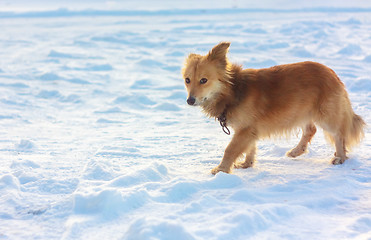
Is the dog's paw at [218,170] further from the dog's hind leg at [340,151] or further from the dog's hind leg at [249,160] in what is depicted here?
the dog's hind leg at [340,151]

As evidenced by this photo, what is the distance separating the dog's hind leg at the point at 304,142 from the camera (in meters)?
4.27

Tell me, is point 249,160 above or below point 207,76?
below

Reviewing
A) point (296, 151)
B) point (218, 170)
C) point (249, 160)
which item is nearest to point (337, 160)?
point (296, 151)

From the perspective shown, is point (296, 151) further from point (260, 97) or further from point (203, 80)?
point (203, 80)

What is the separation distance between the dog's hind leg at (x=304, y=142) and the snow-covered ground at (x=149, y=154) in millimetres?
119

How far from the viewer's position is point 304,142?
433cm

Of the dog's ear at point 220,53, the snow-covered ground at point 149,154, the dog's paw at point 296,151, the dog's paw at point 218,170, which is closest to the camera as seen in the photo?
the snow-covered ground at point 149,154

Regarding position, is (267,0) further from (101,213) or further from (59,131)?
(101,213)

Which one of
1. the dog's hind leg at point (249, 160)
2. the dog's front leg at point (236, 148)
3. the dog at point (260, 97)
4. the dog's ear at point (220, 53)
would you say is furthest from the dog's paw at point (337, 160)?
the dog's ear at point (220, 53)

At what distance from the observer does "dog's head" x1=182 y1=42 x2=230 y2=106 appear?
12.4ft

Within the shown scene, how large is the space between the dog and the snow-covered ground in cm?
41

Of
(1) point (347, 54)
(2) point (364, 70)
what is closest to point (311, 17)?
(1) point (347, 54)

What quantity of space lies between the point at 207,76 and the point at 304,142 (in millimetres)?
1439

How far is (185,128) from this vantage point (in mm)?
5750
